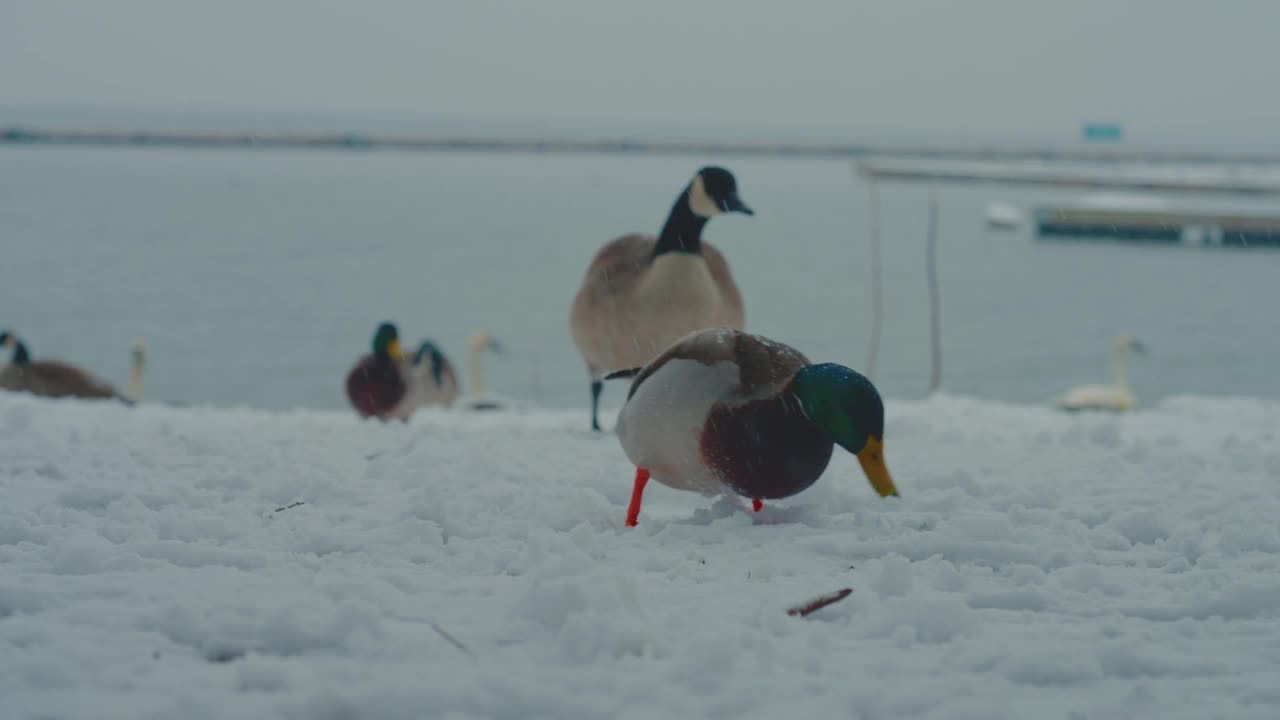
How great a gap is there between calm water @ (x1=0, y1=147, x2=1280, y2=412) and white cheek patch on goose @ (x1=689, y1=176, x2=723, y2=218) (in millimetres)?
16438

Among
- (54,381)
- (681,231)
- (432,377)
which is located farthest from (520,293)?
(681,231)

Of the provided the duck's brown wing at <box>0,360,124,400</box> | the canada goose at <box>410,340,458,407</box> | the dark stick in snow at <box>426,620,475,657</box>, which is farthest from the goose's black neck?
the canada goose at <box>410,340,458,407</box>

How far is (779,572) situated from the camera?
124 inches

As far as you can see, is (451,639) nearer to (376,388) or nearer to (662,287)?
(662,287)

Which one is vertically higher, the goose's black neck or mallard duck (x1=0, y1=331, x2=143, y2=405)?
the goose's black neck

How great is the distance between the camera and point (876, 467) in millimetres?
3439

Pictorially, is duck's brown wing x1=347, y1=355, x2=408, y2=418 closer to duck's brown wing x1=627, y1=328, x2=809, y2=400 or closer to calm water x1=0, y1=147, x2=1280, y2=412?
duck's brown wing x1=627, y1=328, x2=809, y2=400

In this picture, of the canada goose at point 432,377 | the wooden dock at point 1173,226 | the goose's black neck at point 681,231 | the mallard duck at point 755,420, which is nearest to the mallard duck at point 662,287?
the goose's black neck at point 681,231

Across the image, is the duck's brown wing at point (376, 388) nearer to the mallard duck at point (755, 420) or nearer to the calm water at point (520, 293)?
the mallard duck at point (755, 420)

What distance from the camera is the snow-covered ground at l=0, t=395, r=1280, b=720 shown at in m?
2.23

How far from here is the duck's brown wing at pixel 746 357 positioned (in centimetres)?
346

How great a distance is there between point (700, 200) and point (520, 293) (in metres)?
35.4

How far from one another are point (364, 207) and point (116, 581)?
83.3m

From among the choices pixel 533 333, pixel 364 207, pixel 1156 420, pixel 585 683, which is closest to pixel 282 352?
pixel 533 333
